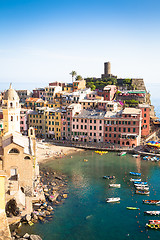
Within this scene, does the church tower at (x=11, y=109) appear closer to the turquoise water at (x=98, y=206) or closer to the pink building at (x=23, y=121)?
the turquoise water at (x=98, y=206)

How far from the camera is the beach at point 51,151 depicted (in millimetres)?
76644

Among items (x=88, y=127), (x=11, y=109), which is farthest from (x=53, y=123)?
(x=11, y=109)

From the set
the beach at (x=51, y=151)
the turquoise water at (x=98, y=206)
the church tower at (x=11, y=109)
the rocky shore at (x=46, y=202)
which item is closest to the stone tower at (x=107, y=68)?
the beach at (x=51, y=151)

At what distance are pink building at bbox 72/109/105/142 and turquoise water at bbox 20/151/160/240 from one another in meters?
20.0

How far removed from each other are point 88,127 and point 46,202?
4721 centimetres

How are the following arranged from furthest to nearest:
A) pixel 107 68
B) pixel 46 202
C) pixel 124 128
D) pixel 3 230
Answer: pixel 107 68 < pixel 124 128 < pixel 46 202 < pixel 3 230

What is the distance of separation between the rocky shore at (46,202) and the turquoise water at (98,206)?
1203 mm

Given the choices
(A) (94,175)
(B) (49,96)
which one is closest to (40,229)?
(A) (94,175)

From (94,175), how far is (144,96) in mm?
60671

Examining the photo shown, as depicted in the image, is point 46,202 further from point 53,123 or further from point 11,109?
point 53,123

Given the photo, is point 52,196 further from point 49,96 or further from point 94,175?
point 49,96

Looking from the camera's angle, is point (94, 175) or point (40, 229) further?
point (94, 175)

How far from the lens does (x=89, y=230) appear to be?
38.6 meters

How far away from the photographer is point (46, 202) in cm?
4647
